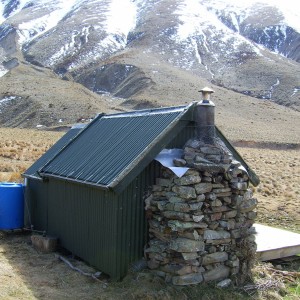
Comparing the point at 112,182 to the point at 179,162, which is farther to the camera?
the point at 179,162

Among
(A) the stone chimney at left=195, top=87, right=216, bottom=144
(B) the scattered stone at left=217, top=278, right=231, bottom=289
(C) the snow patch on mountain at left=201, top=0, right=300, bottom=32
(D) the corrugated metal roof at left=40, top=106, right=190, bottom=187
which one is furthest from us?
(C) the snow patch on mountain at left=201, top=0, right=300, bottom=32

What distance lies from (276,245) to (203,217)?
2.97m

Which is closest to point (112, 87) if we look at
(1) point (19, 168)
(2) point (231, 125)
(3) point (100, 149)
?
(2) point (231, 125)

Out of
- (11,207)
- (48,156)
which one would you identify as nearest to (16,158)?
(48,156)

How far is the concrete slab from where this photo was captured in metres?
10.4

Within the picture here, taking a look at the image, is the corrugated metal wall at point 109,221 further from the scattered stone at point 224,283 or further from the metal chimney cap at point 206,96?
the scattered stone at point 224,283

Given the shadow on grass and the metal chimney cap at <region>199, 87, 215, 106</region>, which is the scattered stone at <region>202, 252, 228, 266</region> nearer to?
the shadow on grass

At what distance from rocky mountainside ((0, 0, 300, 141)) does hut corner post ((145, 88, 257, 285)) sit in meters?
57.4

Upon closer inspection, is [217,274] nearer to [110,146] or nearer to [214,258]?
[214,258]

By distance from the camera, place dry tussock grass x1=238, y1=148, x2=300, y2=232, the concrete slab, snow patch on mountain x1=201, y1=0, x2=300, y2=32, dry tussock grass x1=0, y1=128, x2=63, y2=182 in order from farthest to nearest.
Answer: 1. snow patch on mountain x1=201, y1=0, x2=300, y2=32
2. dry tussock grass x1=0, y1=128, x2=63, y2=182
3. dry tussock grass x1=238, y1=148, x2=300, y2=232
4. the concrete slab

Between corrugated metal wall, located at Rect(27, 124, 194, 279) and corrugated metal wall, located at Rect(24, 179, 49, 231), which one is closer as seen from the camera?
corrugated metal wall, located at Rect(27, 124, 194, 279)

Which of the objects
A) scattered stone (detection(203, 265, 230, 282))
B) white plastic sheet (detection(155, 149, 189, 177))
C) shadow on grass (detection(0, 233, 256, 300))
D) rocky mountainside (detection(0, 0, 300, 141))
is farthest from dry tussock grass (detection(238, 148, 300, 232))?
rocky mountainside (detection(0, 0, 300, 141))

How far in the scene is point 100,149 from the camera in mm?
10352

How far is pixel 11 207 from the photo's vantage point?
42.3 feet
